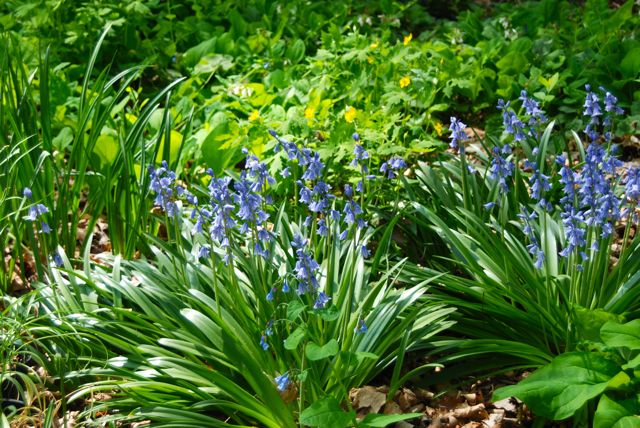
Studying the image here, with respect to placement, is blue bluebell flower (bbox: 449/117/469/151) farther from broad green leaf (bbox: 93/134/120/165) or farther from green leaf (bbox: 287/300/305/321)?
broad green leaf (bbox: 93/134/120/165)

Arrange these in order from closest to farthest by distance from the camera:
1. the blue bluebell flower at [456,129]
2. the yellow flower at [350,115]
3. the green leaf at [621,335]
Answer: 1. the green leaf at [621,335]
2. the blue bluebell flower at [456,129]
3. the yellow flower at [350,115]

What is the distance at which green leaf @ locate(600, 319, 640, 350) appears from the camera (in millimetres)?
2879

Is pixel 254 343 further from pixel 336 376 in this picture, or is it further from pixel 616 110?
pixel 616 110

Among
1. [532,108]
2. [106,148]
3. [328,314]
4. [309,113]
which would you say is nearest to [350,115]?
[309,113]

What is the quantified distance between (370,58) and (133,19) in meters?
2.00

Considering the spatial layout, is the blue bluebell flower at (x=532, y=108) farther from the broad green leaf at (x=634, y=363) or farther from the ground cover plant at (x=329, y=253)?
the broad green leaf at (x=634, y=363)

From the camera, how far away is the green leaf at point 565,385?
2.89 meters

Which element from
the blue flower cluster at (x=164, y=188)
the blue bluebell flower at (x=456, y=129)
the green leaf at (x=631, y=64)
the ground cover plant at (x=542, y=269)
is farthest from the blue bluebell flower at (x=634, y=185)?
the green leaf at (x=631, y=64)

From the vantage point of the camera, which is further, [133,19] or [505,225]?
[133,19]

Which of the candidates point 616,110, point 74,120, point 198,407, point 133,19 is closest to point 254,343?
point 198,407

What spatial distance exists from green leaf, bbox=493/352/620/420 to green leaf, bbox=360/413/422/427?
0.38 meters

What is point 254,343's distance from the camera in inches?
126

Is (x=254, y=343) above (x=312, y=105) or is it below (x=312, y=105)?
below

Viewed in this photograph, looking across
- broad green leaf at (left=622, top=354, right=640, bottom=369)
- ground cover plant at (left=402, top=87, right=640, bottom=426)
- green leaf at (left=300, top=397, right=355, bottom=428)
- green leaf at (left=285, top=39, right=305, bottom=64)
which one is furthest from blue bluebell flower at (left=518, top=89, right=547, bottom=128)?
green leaf at (left=285, top=39, right=305, bottom=64)
